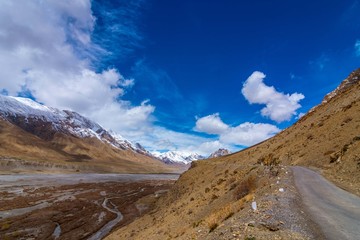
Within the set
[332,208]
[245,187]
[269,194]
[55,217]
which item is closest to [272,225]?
[332,208]

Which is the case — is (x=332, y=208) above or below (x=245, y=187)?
below

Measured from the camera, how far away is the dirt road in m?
11.3

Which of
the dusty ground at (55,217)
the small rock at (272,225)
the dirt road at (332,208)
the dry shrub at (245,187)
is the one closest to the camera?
the dirt road at (332,208)

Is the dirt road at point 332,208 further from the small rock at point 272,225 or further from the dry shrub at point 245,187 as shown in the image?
the dry shrub at point 245,187

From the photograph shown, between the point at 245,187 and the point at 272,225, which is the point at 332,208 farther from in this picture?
the point at 245,187

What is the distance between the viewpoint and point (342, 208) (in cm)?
1515

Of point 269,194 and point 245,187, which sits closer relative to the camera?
point 269,194

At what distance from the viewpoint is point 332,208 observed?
15.0 meters

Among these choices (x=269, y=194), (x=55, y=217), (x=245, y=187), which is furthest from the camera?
(x=55, y=217)

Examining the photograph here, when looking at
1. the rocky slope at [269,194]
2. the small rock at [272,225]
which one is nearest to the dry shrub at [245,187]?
the rocky slope at [269,194]

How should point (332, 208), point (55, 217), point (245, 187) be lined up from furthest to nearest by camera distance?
point (55, 217)
point (245, 187)
point (332, 208)

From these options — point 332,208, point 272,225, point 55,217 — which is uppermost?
point 332,208

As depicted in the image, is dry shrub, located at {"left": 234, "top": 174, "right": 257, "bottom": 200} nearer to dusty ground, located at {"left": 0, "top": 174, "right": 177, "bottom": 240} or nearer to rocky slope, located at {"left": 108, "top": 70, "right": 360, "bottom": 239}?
rocky slope, located at {"left": 108, "top": 70, "right": 360, "bottom": 239}

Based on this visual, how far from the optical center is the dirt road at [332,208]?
11.3 metres
